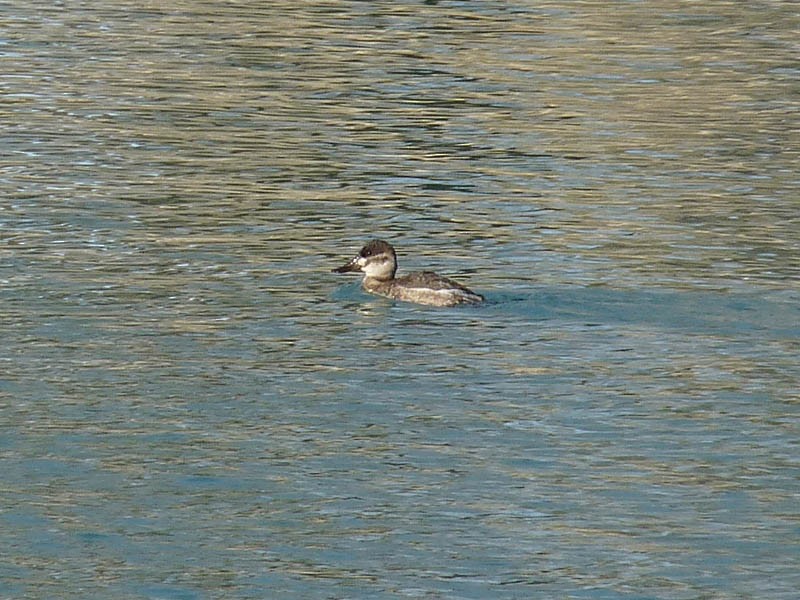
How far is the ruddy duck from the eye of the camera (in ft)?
51.3

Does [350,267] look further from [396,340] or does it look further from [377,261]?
[396,340]

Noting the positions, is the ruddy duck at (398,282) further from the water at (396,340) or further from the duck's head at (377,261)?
the water at (396,340)

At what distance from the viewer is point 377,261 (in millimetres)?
16453

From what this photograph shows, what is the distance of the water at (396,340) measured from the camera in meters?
10.9

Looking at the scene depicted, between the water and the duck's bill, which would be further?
the duck's bill

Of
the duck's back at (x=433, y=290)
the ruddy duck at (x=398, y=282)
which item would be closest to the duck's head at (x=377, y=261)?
the ruddy duck at (x=398, y=282)

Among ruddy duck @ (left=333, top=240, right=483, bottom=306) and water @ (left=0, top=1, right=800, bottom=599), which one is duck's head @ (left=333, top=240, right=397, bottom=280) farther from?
water @ (left=0, top=1, right=800, bottom=599)

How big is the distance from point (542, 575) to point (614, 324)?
16.8ft

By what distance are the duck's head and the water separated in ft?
0.93

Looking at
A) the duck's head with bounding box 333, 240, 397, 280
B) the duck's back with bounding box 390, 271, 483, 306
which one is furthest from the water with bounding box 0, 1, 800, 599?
the duck's head with bounding box 333, 240, 397, 280

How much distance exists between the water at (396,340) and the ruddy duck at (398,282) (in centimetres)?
15

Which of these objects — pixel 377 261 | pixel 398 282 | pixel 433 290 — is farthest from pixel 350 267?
pixel 433 290

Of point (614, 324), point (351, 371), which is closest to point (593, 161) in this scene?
point (614, 324)

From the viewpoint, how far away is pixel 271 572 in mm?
10562
